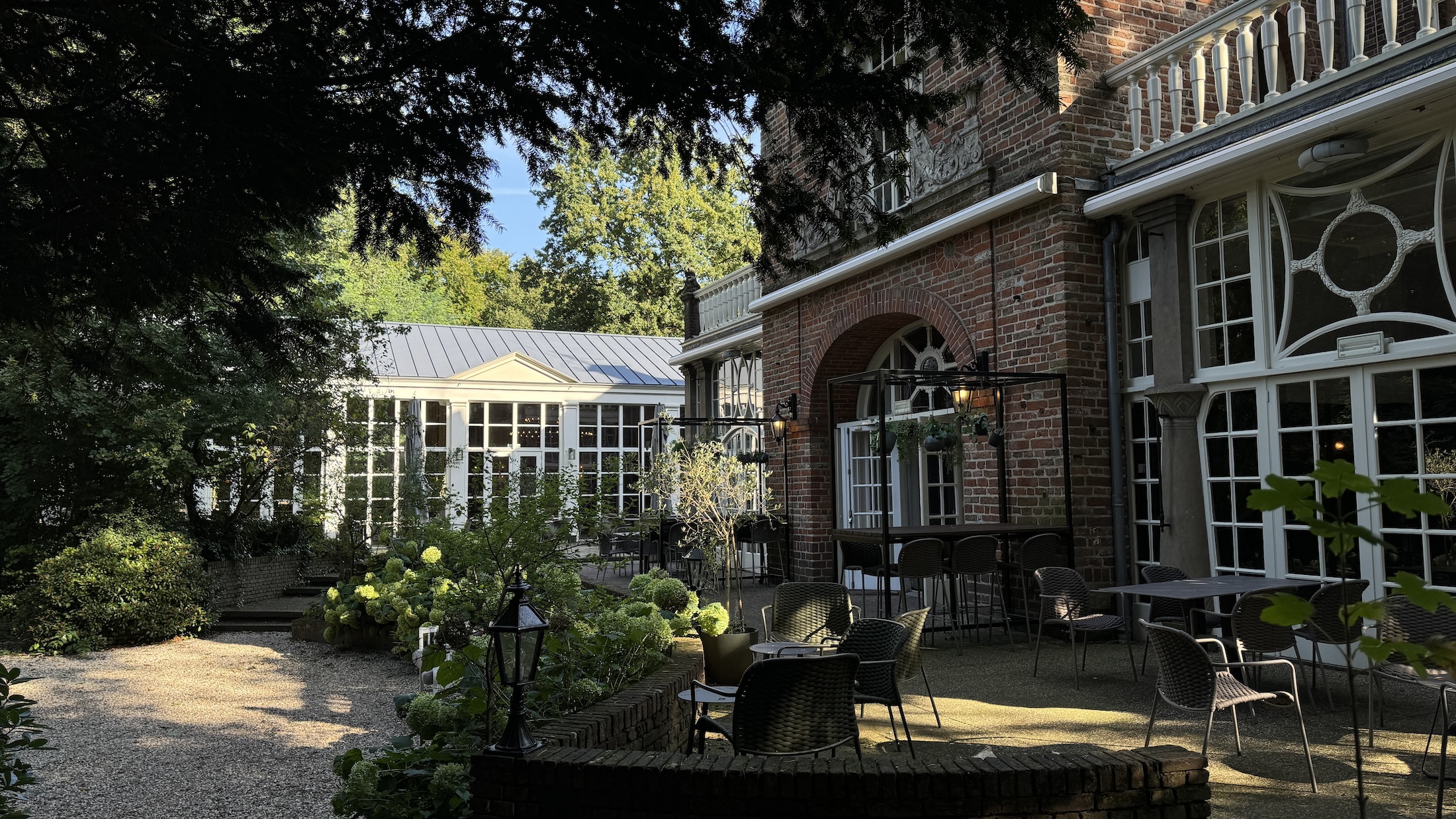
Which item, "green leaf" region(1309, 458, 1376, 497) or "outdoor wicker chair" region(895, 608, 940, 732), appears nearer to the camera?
"green leaf" region(1309, 458, 1376, 497)

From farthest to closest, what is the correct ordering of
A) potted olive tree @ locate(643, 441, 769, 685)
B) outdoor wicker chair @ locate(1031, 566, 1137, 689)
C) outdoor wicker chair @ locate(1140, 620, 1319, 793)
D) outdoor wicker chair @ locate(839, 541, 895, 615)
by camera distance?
1. outdoor wicker chair @ locate(839, 541, 895, 615)
2. potted olive tree @ locate(643, 441, 769, 685)
3. outdoor wicker chair @ locate(1031, 566, 1137, 689)
4. outdoor wicker chair @ locate(1140, 620, 1319, 793)

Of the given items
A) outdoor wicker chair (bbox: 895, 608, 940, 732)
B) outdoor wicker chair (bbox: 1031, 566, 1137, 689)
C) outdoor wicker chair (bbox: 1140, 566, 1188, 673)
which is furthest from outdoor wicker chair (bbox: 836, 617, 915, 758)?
outdoor wicker chair (bbox: 1140, 566, 1188, 673)

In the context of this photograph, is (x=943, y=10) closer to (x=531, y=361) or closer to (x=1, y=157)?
(x=1, y=157)

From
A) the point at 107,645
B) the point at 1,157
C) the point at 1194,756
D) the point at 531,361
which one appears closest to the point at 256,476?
the point at 107,645

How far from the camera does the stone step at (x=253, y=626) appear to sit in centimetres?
1072

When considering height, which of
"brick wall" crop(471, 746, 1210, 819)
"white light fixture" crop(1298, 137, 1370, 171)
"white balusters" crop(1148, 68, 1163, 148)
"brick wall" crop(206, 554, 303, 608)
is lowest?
"brick wall" crop(206, 554, 303, 608)

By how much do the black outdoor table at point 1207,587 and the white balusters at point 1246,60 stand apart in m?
3.17

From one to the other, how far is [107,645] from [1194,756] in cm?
1007

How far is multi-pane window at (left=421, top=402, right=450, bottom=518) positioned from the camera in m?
14.2

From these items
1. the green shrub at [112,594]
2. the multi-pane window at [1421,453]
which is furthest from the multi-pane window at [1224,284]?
the green shrub at [112,594]

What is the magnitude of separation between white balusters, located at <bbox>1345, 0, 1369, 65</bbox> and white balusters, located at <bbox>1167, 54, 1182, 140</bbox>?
1330mm

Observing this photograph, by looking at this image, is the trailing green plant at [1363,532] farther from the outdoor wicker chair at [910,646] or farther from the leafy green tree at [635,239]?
the leafy green tree at [635,239]

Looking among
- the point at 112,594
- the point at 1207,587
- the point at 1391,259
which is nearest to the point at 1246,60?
the point at 1391,259

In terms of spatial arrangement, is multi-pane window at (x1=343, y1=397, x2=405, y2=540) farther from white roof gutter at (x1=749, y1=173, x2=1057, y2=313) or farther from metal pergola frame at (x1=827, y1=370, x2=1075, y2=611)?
metal pergola frame at (x1=827, y1=370, x2=1075, y2=611)
